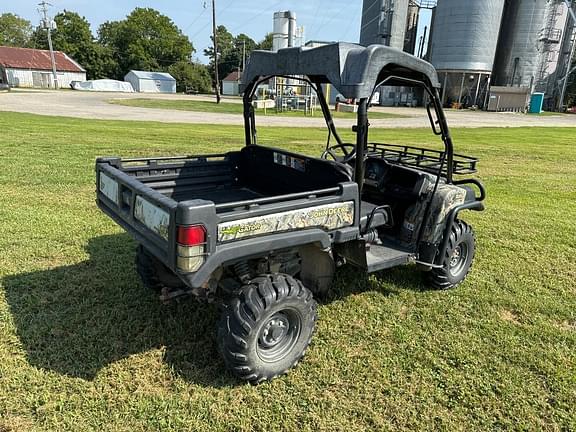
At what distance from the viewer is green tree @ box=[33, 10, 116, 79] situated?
2940 inches

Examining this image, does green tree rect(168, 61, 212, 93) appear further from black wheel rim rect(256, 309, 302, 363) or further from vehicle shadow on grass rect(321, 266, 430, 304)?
black wheel rim rect(256, 309, 302, 363)

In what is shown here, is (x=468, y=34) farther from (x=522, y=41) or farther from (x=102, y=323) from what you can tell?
(x=102, y=323)

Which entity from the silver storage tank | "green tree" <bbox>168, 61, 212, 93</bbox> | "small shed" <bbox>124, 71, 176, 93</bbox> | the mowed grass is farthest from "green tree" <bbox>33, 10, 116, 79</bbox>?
the mowed grass

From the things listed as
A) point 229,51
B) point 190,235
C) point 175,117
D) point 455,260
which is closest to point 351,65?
point 190,235

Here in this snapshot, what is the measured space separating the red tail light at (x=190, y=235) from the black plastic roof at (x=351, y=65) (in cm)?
123

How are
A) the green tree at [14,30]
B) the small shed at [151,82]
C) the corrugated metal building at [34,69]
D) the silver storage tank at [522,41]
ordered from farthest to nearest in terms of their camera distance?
Answer: 1. the green tree at [14,30]
2. the small shed at [151,82]
3. the corrugated metal building at [34,69]
4. the silver storage tank at [522,41]

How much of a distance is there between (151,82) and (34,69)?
16.0 m

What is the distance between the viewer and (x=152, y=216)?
2623 millimetres

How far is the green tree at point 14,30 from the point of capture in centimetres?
8562

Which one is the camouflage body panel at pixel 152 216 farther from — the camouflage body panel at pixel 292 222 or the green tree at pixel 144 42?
the green tree at pixel 144 42

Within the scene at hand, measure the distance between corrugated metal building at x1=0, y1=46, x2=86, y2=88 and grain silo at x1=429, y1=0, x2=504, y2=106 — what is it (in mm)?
51295

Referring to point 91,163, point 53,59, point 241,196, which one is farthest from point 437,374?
point 53,59

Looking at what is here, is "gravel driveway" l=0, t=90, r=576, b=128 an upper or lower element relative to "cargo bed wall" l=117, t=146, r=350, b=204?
lower

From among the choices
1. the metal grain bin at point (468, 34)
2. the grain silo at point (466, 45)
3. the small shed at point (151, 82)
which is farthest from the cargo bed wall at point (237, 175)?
the small shed at point (151, 82)
